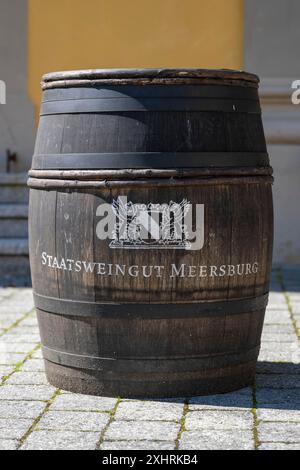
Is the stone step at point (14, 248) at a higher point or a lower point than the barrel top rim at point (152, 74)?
lower

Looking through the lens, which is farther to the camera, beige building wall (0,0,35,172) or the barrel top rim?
beige building wall (0,0,35,172)

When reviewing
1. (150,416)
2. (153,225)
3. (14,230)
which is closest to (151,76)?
(153,225)

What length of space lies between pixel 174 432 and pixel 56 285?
0.91 metres

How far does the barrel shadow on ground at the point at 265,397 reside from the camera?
13.3ft

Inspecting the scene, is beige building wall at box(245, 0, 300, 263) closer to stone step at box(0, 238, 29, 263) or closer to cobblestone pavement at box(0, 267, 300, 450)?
stone step at box(0, 238, 29, 263)

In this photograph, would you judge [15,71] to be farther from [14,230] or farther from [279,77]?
[279,77]

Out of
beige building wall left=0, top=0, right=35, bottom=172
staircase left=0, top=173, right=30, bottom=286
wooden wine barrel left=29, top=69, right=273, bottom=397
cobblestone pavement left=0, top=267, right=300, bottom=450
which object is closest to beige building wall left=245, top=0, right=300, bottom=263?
beige building wall left=0, top=0, right=35, bottom=172

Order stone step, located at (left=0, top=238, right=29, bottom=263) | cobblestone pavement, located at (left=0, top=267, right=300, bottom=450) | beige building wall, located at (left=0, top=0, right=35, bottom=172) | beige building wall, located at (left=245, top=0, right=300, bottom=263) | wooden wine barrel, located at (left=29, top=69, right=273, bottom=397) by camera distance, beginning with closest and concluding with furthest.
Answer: cobblestone pavement, located at (left=0, top=267, right=300, bottom=450) < wooden wine barrel, located at (left=29, top=69, right=273, bottom=397) < stone step, located at (left=0, top=238, right=29, bottom=263) < beige building wall, located at (left=245, top=0, right=300, bottom=263) < beige building wall, located at (left=0, top=0, right=35, bottom=172)

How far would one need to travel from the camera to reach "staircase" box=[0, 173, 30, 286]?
24.1 ft

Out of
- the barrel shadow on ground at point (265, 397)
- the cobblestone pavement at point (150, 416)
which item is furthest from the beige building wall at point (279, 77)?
the barrel shadow on ground at point (265, 397)

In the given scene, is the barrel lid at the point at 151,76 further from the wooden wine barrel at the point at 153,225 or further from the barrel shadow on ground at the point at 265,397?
the barrel shadow on ground at the point at 265,397

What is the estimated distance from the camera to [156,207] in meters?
3.94

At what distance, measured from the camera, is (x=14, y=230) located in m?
7.62

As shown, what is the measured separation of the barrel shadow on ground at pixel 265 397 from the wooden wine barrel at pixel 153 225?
5cm
